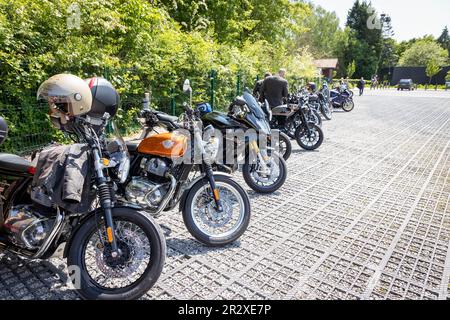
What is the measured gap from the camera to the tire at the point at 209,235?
3.22 metres

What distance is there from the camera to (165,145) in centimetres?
319

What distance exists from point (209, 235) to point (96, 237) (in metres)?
1.16

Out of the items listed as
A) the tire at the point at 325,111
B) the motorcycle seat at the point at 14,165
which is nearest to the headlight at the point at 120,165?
the motorcycle seat at the point at 14,165

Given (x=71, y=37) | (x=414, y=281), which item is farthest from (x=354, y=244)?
(x=71, y=37)

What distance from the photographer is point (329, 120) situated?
13.1 meters

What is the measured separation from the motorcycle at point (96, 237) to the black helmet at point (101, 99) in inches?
5.2

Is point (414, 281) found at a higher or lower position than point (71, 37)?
lower

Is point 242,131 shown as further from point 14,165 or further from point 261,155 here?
point 14,165

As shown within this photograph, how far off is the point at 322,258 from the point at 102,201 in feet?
6.79

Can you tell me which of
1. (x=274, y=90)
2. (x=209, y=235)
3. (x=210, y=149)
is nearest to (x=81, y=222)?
(x=209, y=235)

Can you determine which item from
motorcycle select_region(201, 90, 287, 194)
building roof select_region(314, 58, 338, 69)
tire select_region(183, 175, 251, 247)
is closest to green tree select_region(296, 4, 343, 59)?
building roof select_region(314, 58, 338, 69)

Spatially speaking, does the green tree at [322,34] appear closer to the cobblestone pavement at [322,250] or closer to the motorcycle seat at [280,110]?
the motorcycle seat at [280,110]

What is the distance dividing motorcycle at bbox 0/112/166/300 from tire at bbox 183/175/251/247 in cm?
73
